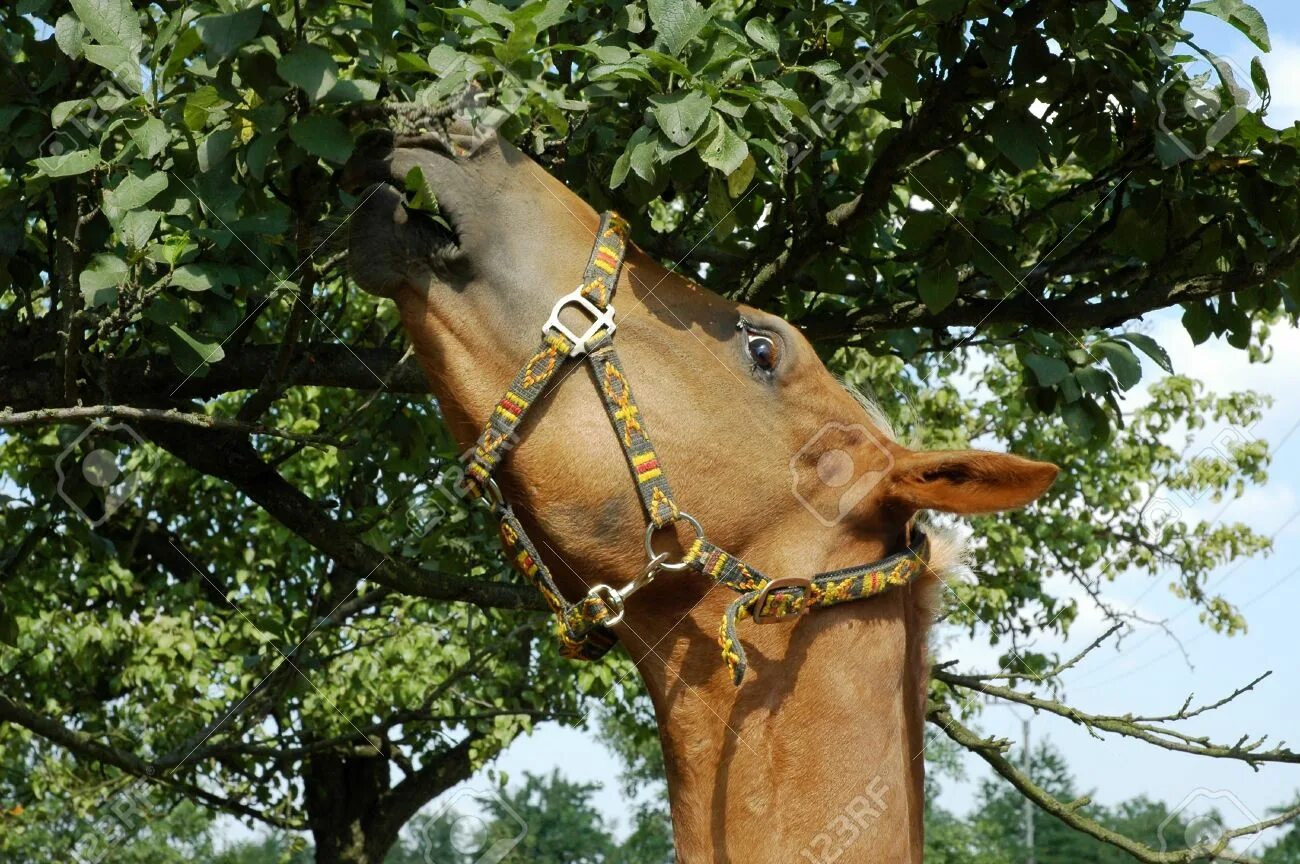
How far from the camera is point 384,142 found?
2885mm

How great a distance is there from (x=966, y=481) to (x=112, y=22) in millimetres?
2147

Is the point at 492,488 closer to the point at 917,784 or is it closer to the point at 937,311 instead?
the point at 917,784

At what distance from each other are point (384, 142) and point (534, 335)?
0.52m

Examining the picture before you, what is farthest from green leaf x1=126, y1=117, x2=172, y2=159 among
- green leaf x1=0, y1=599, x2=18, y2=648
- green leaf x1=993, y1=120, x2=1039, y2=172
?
green leaf x1=0, y1=599, x2=18, y2=648

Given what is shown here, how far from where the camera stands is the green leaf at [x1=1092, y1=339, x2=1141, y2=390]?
14.1ft

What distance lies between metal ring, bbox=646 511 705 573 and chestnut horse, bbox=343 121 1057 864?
0.03 m

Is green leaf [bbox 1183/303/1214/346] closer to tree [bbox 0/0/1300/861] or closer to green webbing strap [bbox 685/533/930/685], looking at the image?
tree [bbox 0/0/1300/861]

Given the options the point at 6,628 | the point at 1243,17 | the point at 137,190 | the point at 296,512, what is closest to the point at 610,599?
the point at 137,190

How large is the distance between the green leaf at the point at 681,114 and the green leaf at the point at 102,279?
129 centimetres

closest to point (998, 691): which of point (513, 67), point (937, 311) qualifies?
point (937, 311)

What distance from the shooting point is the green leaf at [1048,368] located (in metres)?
4.25

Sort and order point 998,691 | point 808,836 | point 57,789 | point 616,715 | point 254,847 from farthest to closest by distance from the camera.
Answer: point 254,847, point 616,715, point 57,789, point 998,691, point 808,836

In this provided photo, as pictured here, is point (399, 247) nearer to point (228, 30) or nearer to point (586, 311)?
point (586, 311)

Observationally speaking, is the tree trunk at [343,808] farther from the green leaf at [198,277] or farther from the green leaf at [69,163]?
the green leaf at [69,163]
